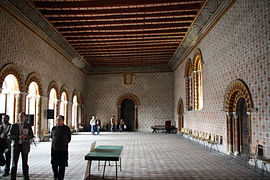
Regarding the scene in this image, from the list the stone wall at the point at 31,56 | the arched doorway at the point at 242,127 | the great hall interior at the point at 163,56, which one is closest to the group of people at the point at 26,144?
the great hall interior at the point at 163,56

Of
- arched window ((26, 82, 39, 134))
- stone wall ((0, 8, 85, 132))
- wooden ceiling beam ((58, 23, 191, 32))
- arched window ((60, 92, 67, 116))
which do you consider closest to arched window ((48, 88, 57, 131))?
stone wall ((0, 8, 85, 132))

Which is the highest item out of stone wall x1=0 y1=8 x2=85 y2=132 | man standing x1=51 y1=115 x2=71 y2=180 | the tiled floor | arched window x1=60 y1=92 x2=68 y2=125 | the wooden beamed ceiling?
the wooden beamed ceiling

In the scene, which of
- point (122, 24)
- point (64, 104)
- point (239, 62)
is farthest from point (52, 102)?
point (239, 62)

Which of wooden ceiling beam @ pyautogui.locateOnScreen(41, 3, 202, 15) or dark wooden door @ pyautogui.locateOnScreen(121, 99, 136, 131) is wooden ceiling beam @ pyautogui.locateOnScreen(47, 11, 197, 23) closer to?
wooden ceiling beam @ pyautogui.locateOnScreen(41, 3, 202, 15)

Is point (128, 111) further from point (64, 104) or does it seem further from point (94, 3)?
point (94, 3)

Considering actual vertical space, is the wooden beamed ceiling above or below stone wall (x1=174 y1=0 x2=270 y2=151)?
above

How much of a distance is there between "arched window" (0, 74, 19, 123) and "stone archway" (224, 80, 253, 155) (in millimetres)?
9048

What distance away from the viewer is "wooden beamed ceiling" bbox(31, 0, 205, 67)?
34.8 ft

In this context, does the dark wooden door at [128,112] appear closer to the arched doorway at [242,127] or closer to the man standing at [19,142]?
the arched doorway at [242,127]

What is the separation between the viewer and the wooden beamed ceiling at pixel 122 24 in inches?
417

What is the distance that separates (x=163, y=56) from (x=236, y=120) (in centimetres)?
1149

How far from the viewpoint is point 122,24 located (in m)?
12.7

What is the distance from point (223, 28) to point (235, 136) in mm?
4363

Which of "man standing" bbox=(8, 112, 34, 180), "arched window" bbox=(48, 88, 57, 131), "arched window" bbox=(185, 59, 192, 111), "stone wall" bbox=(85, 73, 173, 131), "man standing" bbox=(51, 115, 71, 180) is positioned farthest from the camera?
"stone wall" bbox=(85, 73, 173, 131)
